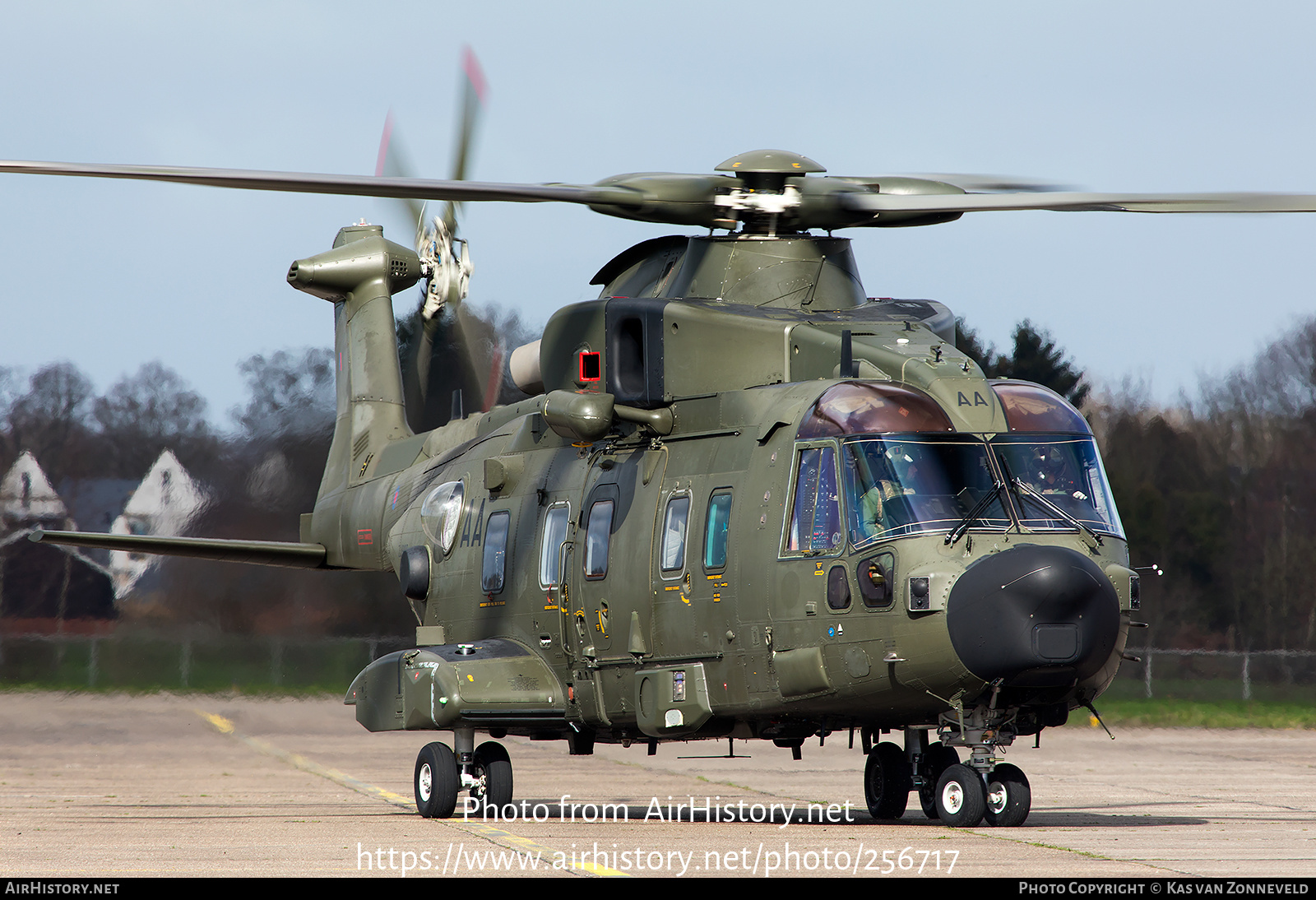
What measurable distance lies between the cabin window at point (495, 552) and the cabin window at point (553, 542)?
0.60 metres

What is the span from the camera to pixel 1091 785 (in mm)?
17594

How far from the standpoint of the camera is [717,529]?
40.4 feet

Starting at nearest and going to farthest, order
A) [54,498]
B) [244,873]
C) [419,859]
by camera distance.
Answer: [244,873]
[419,859]
[54,498]

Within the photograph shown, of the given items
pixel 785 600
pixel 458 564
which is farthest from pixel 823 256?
pixel 458 564

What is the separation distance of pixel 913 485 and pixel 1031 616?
123 cm

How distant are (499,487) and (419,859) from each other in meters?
5.24

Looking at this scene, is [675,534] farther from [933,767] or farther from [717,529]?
[933,767]

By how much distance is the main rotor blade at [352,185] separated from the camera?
11.2 m

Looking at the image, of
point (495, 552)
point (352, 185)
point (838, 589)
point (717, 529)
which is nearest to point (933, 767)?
point (838, 589)

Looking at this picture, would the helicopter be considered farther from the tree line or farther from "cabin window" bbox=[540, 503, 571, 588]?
the tree line

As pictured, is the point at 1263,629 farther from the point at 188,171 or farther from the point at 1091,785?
the point at 188,171

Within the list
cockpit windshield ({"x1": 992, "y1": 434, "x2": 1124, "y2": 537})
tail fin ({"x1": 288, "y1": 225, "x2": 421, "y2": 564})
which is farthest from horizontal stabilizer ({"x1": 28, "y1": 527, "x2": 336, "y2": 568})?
cockpit windshield ({"x1": 992, "y1": 434, "x2": 1124, "y2": 537})

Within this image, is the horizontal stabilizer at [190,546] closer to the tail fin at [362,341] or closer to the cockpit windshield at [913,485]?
the tail fin at [362,341]

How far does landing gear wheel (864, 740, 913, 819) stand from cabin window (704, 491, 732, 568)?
251 centimetres
